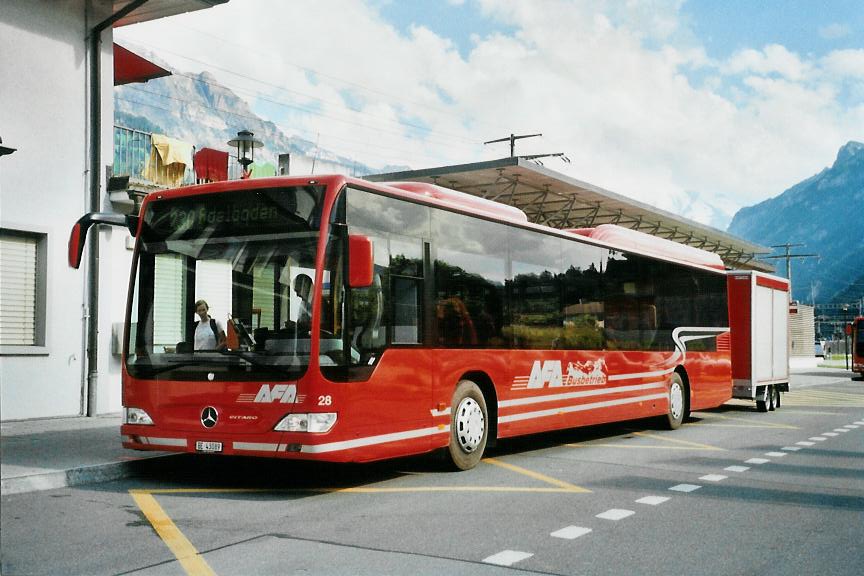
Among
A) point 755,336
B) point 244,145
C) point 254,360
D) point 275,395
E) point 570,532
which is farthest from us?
point 755,336

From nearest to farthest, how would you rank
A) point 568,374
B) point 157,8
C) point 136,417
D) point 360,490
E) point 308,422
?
point 308,422, point 360,490, point 136,417, point 568,374, point 157,8

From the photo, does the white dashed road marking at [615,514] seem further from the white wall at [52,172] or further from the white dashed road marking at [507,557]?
the white wall at [52,172]

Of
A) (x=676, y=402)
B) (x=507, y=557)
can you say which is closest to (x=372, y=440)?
(x=507, y=557)

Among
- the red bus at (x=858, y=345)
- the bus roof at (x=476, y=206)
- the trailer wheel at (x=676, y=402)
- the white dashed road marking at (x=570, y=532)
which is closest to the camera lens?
→ the white dashed road marking at (x=570, y=532)

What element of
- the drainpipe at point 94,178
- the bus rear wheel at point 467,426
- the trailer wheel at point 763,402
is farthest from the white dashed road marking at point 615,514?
the trailer wheel at point 763,402

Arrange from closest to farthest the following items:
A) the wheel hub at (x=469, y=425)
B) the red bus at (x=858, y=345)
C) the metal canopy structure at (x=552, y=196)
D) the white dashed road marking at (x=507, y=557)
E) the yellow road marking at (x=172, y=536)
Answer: the yellow road marking at (x=172, y=536) < the white dashed road marking at (x=507, y=557) < the wheel hub at (x=469, y=425) < the metal canopy structure at (x=552, y=196) < the red bus at (x=858, y=345)

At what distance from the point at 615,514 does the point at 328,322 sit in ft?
10.2

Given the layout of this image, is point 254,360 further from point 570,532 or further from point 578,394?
point 578,394

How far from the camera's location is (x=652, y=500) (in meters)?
8.91

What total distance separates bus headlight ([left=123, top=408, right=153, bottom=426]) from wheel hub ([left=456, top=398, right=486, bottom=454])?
11.1ft

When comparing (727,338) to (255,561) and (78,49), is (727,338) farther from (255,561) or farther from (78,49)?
(255,561)

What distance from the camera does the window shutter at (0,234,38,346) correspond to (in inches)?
579

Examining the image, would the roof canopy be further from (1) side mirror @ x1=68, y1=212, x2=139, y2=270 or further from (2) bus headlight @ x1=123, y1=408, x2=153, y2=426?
(2) bus headlight @ x1=123, y1=408, x2=153, y2=426

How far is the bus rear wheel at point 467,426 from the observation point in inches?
424
